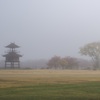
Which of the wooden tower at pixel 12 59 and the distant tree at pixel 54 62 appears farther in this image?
the distant tree at pixel 54 62

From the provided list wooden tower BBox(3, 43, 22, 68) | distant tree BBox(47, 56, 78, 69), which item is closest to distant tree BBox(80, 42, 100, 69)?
distant tree BBox(47, 56, 78, 69)

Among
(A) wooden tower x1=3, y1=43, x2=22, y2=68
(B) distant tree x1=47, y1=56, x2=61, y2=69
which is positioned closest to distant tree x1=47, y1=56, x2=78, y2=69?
(B) distant tree x1=47, y1=56, x2=61, y2=69

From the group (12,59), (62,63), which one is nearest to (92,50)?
(62,63)

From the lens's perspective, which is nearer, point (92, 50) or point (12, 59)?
point (12, 59)

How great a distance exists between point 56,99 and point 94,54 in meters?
74.1

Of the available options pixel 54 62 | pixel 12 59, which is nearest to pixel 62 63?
A: pixel 54 62

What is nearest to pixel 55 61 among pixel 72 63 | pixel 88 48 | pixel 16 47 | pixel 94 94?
pixel 72 63

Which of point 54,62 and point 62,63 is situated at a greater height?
point 54,62

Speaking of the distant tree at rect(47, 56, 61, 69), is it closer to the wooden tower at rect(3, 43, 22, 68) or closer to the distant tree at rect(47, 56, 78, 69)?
the distant tree at rect(47, 56, 78, 69)

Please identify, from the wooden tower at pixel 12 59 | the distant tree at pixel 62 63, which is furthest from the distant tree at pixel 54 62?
the wooden tower at pixel 12 59

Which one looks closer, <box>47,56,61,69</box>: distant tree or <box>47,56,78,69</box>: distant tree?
<box>47,56,78,69</box>: distant tree

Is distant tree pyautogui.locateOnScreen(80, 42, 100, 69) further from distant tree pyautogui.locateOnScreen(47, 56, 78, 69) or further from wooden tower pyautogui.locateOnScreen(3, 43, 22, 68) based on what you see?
wooden tower pyautogui.locateOnScreen(3, 43, 22, 68)

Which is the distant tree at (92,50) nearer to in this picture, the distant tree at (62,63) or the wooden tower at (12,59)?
the distant tree at (62,63)

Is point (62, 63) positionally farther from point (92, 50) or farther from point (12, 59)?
point (12, 59)
